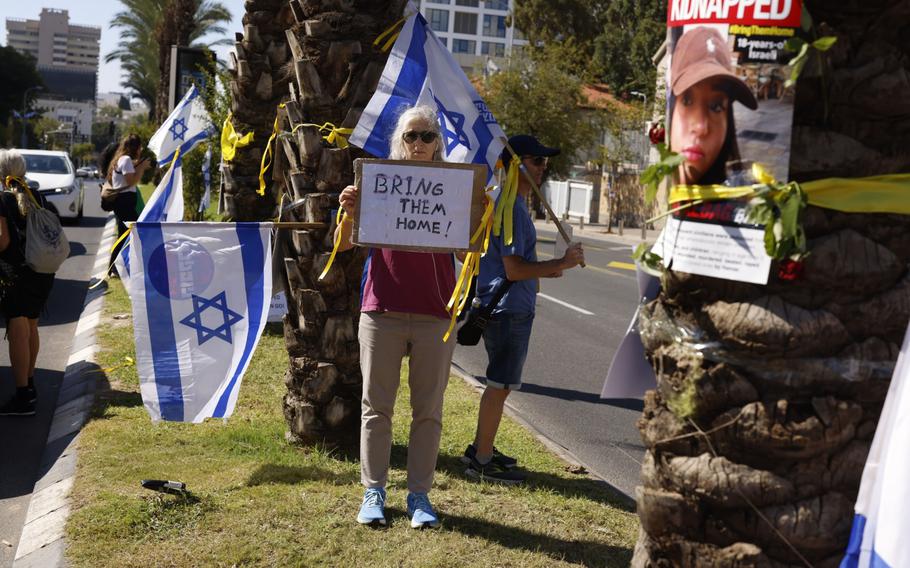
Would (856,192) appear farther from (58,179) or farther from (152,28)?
(152,28)

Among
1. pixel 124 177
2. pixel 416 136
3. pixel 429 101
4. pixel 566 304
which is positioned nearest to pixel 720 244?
pixel 416 136

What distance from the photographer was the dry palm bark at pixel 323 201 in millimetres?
5602

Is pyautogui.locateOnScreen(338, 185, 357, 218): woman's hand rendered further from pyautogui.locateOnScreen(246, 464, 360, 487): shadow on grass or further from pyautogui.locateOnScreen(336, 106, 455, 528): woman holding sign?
pyautogui.locateOnScreen(246, 464, 360, 487): shadow on grass

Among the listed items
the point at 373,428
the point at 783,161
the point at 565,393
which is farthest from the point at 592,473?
the point at 783,161

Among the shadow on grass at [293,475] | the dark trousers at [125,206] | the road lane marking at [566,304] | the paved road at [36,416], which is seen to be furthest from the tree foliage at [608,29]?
the shadow on grass at [293,475]

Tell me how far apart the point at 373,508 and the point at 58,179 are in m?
21.7

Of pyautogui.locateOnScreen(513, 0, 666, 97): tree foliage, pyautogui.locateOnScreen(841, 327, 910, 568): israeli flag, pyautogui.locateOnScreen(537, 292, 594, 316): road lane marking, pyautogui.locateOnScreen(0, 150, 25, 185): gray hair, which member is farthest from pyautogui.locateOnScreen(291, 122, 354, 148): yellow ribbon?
pyautogui.locateOnScreen(513, 0, 666, 97): tree foliage

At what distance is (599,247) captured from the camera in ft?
98.1

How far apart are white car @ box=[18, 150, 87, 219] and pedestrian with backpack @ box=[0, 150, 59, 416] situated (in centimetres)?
1670

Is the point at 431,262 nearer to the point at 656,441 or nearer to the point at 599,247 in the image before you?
the point at 656,441

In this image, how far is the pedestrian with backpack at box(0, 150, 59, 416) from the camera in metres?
7.12

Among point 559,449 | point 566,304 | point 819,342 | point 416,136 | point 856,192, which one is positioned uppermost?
point 416,136

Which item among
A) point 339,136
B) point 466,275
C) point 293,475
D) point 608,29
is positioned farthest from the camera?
point 608,29

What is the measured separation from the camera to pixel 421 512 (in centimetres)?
464
